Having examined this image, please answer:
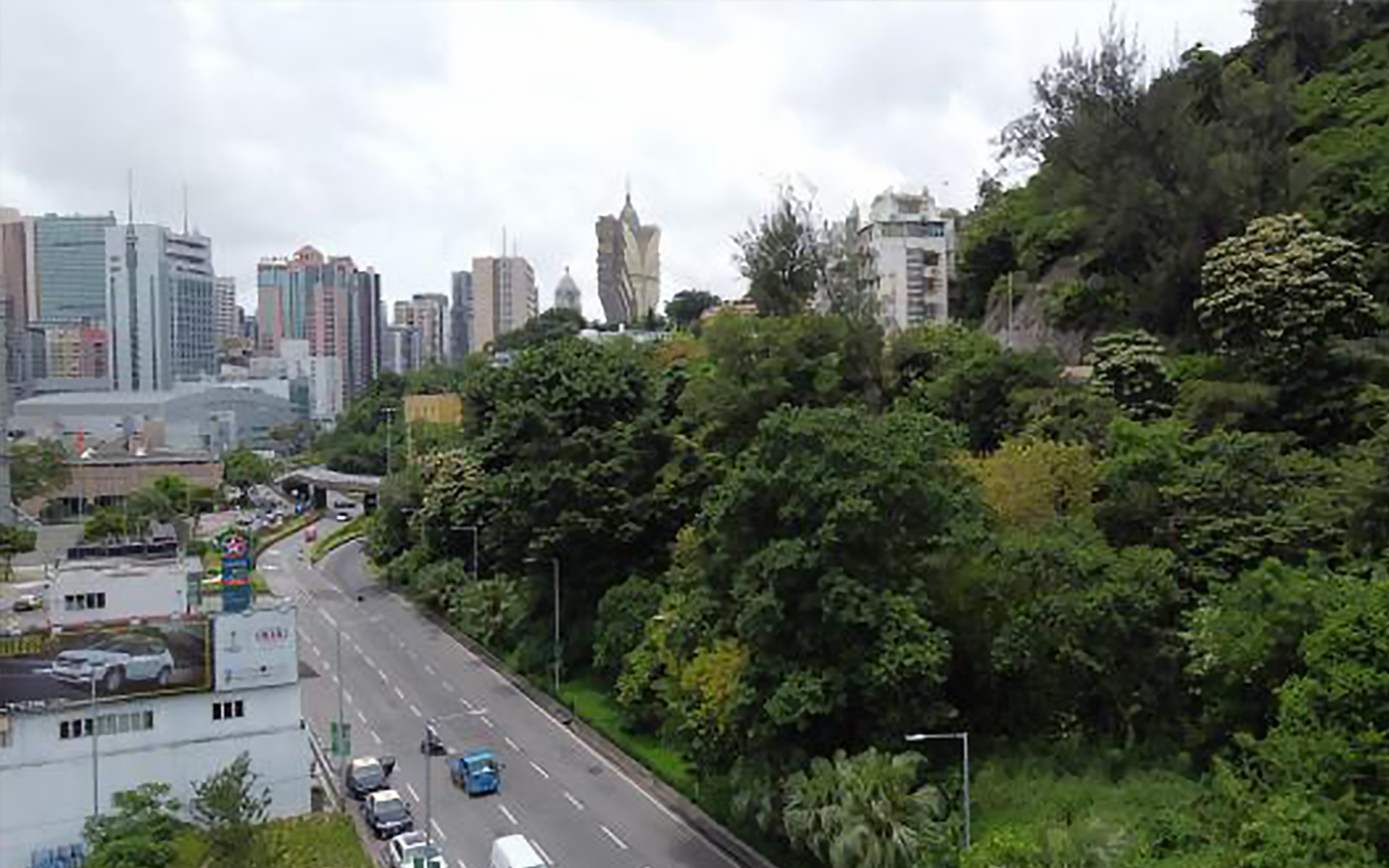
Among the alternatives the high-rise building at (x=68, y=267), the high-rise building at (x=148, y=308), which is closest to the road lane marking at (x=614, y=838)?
the high-rise building at (x=148, y=308)

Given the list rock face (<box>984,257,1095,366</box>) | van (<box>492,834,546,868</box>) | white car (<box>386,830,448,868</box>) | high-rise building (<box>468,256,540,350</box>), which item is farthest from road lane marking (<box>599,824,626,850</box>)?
high-rise building (<box>468,256,540,350</box>)

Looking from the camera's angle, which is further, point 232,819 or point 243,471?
point 243,471

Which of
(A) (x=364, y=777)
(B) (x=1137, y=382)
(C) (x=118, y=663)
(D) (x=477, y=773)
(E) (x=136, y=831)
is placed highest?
(B) (x=1137, y=382)

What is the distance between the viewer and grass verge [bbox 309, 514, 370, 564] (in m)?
57.5

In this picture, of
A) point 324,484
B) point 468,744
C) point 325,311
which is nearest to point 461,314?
point 325,311

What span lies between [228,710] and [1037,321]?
24.7m

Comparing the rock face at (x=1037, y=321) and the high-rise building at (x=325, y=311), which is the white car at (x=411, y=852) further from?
the high-rise building at (x=325, y=311)

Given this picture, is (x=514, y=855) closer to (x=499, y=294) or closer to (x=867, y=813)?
(x=867, y=813)

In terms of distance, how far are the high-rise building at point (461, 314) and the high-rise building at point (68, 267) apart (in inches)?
1537

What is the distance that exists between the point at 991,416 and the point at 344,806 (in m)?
16.7

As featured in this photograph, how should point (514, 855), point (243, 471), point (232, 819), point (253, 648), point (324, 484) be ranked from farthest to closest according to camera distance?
point (243, 471) < point (324, 484) < point (253, 648) < point (232, 819) < point (514, 855)

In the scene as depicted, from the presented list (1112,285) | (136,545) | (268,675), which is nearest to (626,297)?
(136,545)

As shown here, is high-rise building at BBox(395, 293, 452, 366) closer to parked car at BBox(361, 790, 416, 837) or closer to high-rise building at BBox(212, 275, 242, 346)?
high-rise building at BBox(212, 275, 242, 346)

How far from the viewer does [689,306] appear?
275ft
